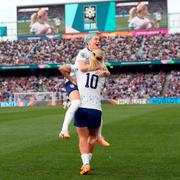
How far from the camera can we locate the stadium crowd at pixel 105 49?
63.3 meters

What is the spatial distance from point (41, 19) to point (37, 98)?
11666 mm

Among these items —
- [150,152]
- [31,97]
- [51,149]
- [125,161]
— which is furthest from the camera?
[31,97]

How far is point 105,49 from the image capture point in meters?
65.7

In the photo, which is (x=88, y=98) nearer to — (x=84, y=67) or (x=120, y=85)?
(x=84, y=67)

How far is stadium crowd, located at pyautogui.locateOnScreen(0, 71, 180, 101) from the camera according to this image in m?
59.4

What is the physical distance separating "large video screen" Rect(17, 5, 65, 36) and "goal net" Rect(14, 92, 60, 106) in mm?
10053

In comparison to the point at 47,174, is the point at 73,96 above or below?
above

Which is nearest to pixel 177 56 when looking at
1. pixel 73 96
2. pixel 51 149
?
pixel 51 149

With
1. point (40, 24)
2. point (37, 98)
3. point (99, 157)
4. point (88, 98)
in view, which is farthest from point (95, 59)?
point (40, 24)

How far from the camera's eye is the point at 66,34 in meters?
65.1

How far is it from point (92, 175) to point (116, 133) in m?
9.36

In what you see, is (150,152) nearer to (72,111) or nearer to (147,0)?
(72,111)

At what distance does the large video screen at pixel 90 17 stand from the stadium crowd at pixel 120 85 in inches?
243

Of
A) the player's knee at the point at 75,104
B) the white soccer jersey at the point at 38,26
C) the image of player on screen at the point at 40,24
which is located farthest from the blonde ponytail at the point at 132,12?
the player's knee at the point at 75,104
